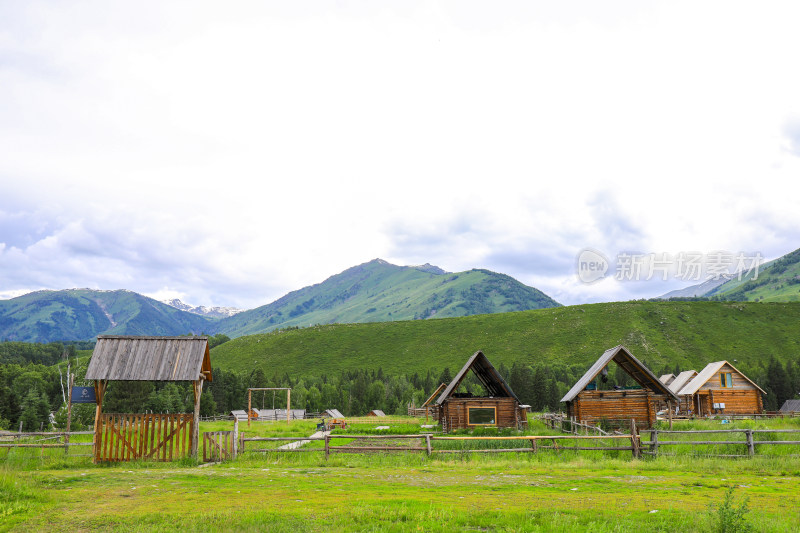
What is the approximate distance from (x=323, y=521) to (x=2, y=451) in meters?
21.0

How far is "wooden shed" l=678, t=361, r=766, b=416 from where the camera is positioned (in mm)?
57500

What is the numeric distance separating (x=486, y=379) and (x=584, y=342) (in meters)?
139

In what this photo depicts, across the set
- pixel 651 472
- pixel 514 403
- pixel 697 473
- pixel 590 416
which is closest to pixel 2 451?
pixel 651 472

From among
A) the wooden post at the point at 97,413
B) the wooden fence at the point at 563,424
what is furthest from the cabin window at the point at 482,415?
the wooden post at the point at 97,413

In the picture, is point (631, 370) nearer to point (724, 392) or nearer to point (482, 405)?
point (482, 405)

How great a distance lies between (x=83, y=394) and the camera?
76.8 ft

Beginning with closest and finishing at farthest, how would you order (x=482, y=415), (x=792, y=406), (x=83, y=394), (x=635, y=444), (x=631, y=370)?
(x=635, y=444) → (x=83, y=394) → (x=631, y=370) → (x=482, y=415) → (x=792, y=406)

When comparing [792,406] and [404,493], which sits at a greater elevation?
[404,493]

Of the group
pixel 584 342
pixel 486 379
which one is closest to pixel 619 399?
pixel 486 379

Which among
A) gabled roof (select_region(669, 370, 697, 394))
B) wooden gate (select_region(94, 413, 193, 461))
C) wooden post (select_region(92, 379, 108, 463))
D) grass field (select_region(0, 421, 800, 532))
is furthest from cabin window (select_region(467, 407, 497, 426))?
gabled roof (select_region(669, 370, 697, 394))

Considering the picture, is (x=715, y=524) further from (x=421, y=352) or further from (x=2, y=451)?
(x=421, y=352)

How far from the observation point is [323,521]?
10453mm

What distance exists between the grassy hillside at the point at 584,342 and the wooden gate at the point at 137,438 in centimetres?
13428

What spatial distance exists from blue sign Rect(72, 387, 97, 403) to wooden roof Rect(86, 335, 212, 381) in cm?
65
